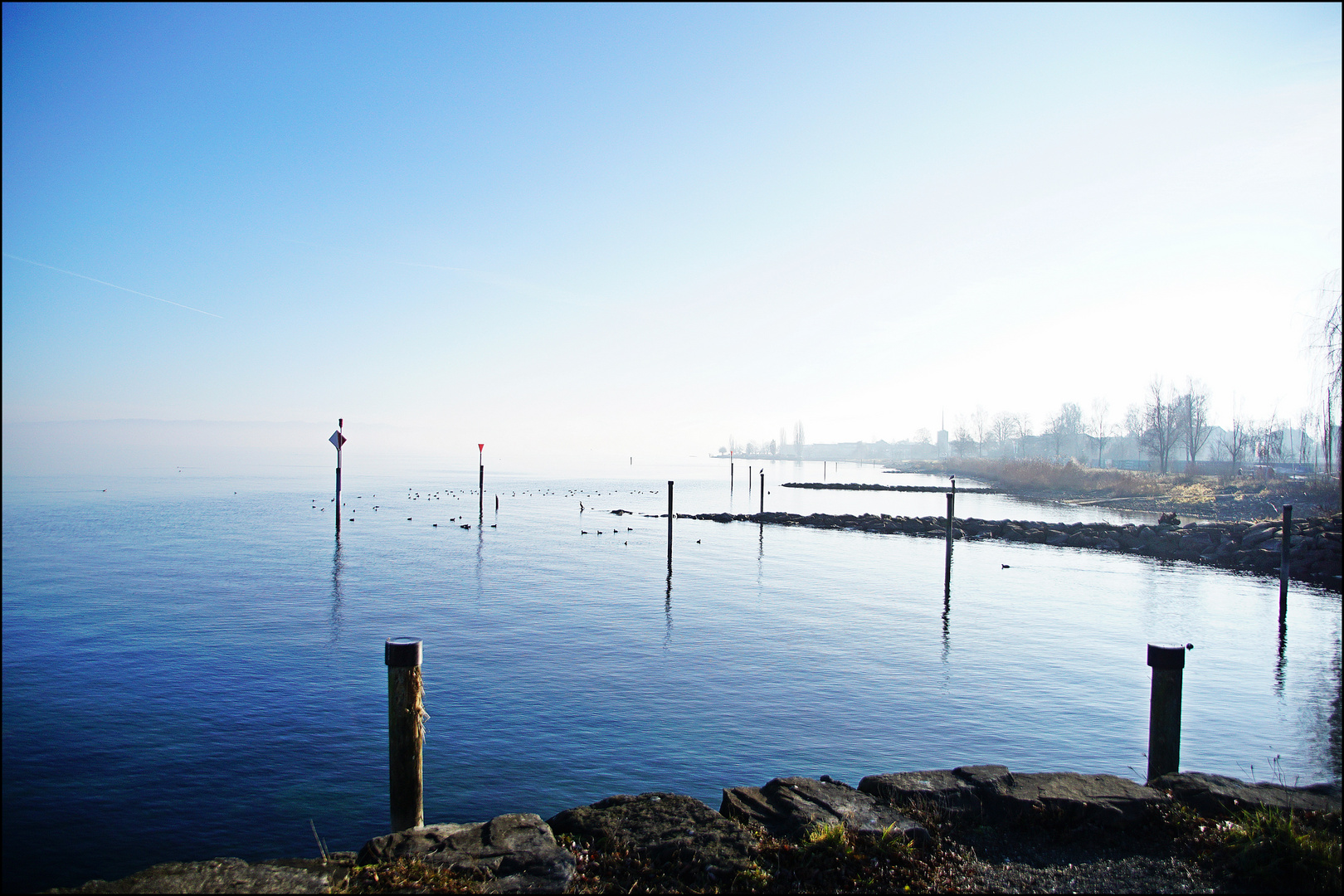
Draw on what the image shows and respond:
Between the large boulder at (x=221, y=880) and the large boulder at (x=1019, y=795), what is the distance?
15.6 ft

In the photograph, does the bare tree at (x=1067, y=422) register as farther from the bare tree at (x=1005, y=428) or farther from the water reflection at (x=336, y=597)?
the water reflection at (x=336, y=597)

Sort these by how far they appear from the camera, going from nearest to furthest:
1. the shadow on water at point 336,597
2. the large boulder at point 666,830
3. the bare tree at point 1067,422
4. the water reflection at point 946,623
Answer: the large boulder at point 666,830
the water reflection at point 946,623
the shadow on water at point 336,597
the bare tree at point 1067,422

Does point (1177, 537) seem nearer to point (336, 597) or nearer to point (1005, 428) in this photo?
point (336, 597)

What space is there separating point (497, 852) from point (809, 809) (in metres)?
2.62

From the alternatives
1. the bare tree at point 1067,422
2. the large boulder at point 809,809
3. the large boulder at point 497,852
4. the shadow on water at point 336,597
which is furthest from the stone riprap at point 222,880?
the bare tree at point 1067,422

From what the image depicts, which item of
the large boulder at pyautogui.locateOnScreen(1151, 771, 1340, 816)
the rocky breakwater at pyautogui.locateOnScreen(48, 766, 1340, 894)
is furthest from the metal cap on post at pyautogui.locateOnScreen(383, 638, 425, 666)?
the large boulder at pyautogui.locateOnScreen(1151, 771, 1340, 816)

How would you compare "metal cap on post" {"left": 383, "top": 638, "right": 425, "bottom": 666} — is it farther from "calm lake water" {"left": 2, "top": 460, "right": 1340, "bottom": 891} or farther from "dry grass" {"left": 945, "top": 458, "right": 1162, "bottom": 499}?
"dry grass" {"left": 945, "top": 458, "right": 1162, "bottom": 499}

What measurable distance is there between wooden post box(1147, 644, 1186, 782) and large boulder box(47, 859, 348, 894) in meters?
7.64

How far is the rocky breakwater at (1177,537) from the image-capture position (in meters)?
26.5

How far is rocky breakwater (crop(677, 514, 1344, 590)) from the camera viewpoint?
26500mm

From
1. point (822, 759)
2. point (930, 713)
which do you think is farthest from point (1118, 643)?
point (822, 759)

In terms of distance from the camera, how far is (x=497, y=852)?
→ 550cm

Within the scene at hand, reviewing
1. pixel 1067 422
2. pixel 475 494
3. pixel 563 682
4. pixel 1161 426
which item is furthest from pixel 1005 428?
pixel 563 682

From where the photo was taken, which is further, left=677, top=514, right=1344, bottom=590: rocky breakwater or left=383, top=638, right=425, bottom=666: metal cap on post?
left=677, top=514, right=1344, bottom=590: rocky breakwater
